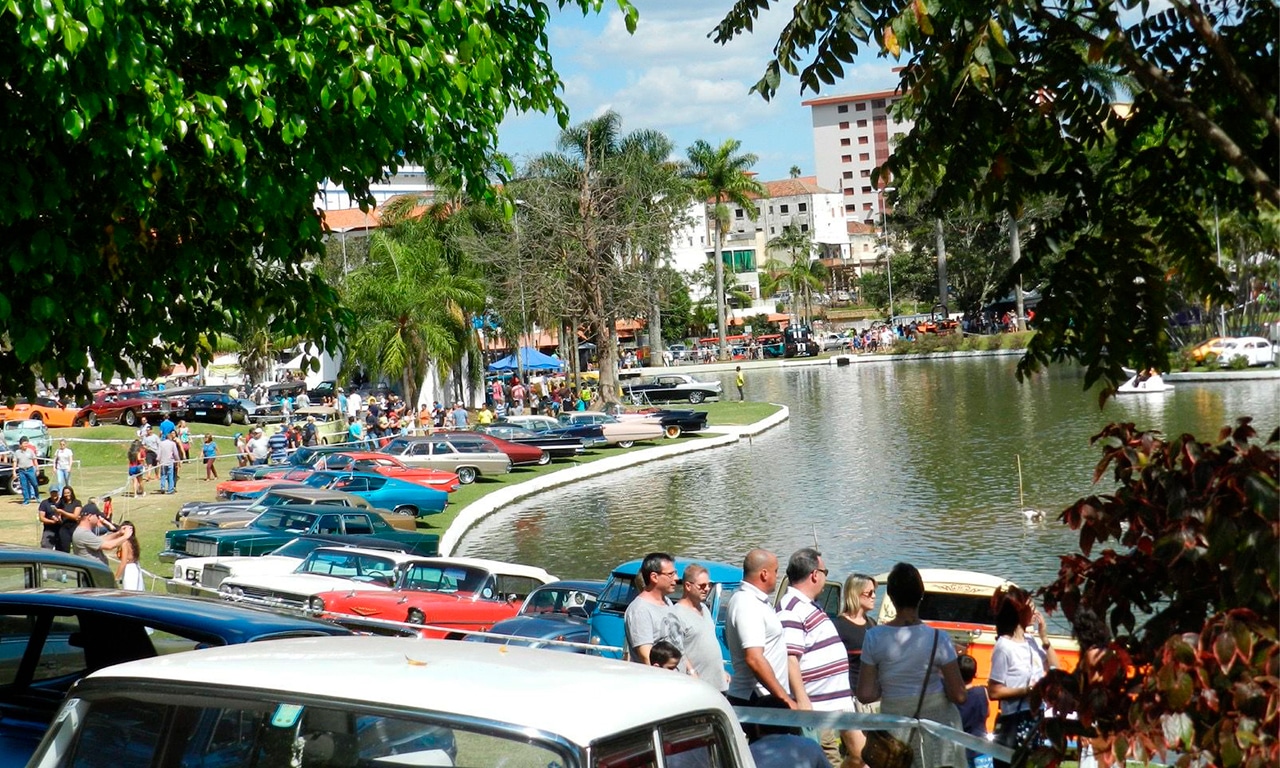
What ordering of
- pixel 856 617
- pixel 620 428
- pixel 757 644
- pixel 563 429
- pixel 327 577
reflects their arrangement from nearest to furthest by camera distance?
pixel 757 644 < pixel 856 617 < pixel 327 577 < pixel 563 429 < pixel 620 428

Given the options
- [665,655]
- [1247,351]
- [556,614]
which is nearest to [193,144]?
[665,655]

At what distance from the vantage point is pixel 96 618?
22.5ft

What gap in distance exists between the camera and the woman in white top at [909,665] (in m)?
7.19

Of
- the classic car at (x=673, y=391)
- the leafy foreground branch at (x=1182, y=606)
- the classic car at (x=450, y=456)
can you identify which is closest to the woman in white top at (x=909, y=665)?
the leafy foreground branch at (x=1182, y=606)

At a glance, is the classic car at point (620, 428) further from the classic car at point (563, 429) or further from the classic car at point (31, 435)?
the classic car at point (31, 435)

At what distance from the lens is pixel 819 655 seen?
7.78 m

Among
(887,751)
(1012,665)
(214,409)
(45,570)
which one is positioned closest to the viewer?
(887,751)

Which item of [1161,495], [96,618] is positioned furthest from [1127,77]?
[96,618]

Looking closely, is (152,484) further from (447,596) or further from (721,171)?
(721,171)

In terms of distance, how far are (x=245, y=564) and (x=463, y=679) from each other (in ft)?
56.8

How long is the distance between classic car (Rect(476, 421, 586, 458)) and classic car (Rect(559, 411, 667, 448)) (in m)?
2.31

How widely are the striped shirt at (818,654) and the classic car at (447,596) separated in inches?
373

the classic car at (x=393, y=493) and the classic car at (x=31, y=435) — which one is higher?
the classic car at (x=31, y=435)

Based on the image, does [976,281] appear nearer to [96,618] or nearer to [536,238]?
[536,238]
